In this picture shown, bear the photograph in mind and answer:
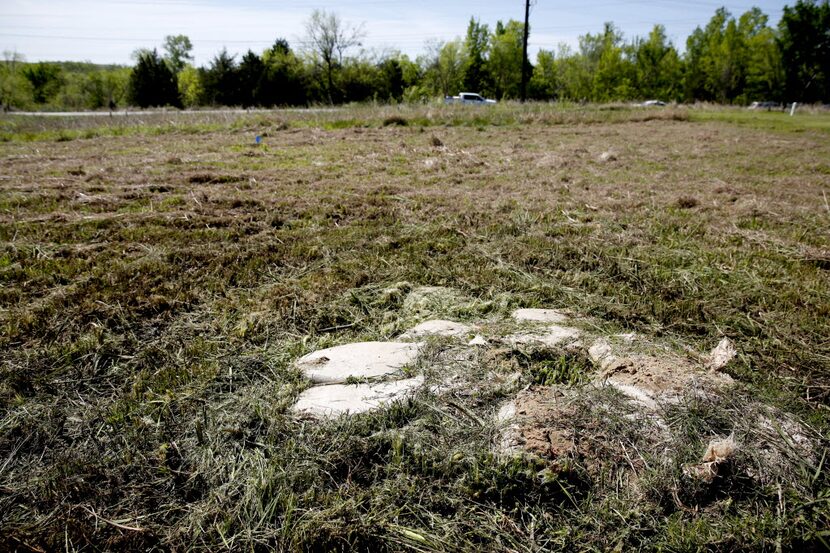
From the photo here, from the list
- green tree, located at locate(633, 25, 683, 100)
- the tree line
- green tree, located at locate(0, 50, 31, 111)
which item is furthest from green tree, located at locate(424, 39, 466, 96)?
green tree, located at locate(0, 50, 31, 111)

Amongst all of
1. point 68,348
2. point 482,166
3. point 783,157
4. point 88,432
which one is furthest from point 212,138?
point 783,157

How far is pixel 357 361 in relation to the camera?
2.46 metres

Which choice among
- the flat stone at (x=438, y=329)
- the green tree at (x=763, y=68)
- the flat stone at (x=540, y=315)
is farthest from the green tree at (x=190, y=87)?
the green tree at (x=763, y=68)

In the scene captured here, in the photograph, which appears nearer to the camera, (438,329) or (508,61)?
(438,329)

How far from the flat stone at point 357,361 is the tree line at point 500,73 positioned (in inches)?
1616

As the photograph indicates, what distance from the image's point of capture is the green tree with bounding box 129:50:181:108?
38062 mm

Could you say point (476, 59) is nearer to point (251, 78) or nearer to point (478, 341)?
point (251, 78)

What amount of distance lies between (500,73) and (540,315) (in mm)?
54558

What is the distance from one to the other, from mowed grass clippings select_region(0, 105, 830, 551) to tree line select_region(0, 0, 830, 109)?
3816 centimetres

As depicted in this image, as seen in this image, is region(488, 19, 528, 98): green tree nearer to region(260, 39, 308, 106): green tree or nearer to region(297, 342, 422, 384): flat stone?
region(260, 39, 308, 106): green tree

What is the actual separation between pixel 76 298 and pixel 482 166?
6.60 m

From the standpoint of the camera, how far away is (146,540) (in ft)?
5.01

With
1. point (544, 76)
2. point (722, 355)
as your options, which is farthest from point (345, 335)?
point (544, 76)

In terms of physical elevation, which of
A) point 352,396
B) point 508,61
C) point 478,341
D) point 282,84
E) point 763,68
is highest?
point 508,61
